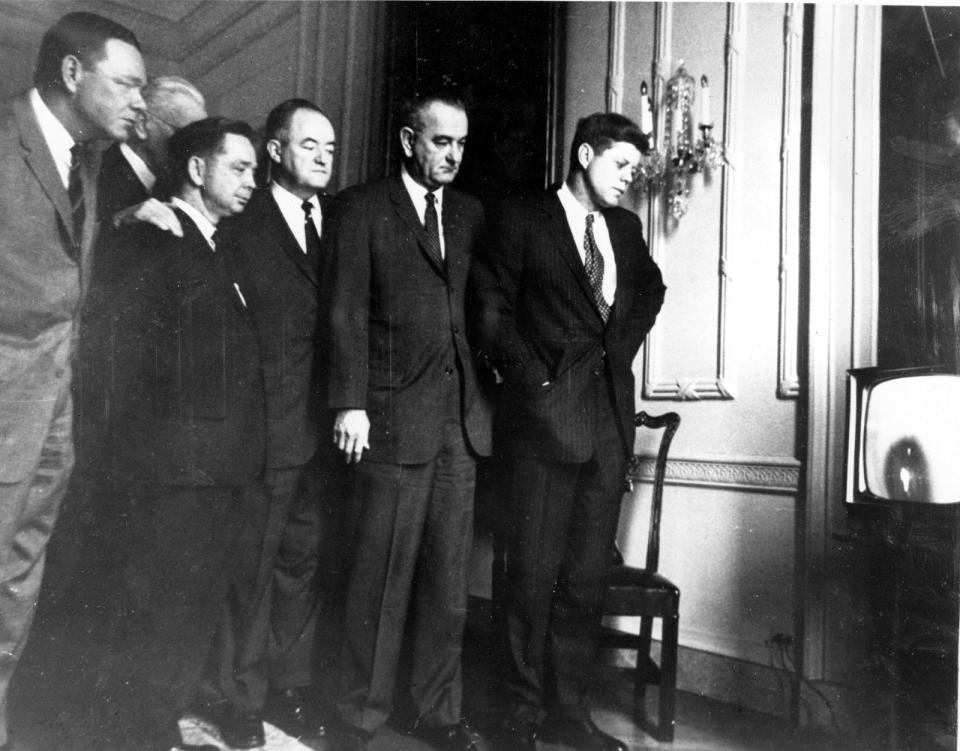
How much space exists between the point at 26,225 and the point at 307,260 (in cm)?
63

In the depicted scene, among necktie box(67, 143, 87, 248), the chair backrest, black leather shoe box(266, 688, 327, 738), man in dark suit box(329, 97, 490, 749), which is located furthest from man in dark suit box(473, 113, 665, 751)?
necktie box(67, 143, 87, 248)

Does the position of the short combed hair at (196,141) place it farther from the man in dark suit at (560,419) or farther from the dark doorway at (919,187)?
the dark doorway at (919,187)

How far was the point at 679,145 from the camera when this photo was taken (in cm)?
261

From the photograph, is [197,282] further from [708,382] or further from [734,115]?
[734,115]

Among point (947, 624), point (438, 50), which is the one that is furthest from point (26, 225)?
point (947, 624)

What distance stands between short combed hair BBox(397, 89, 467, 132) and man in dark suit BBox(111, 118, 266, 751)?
565 millimetres

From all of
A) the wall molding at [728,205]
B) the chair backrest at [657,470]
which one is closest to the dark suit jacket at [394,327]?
the chair backrest at [657,470]

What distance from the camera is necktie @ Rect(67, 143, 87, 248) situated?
1754mm

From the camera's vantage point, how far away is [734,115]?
2533mm

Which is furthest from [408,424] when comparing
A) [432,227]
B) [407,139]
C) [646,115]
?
[646,115]

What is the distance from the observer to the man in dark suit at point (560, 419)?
2025 mm

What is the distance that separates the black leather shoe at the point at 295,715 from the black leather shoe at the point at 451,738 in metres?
0.25

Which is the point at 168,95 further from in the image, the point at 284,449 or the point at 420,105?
the point at 284,449

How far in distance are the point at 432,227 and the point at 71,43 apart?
2.94 feet
